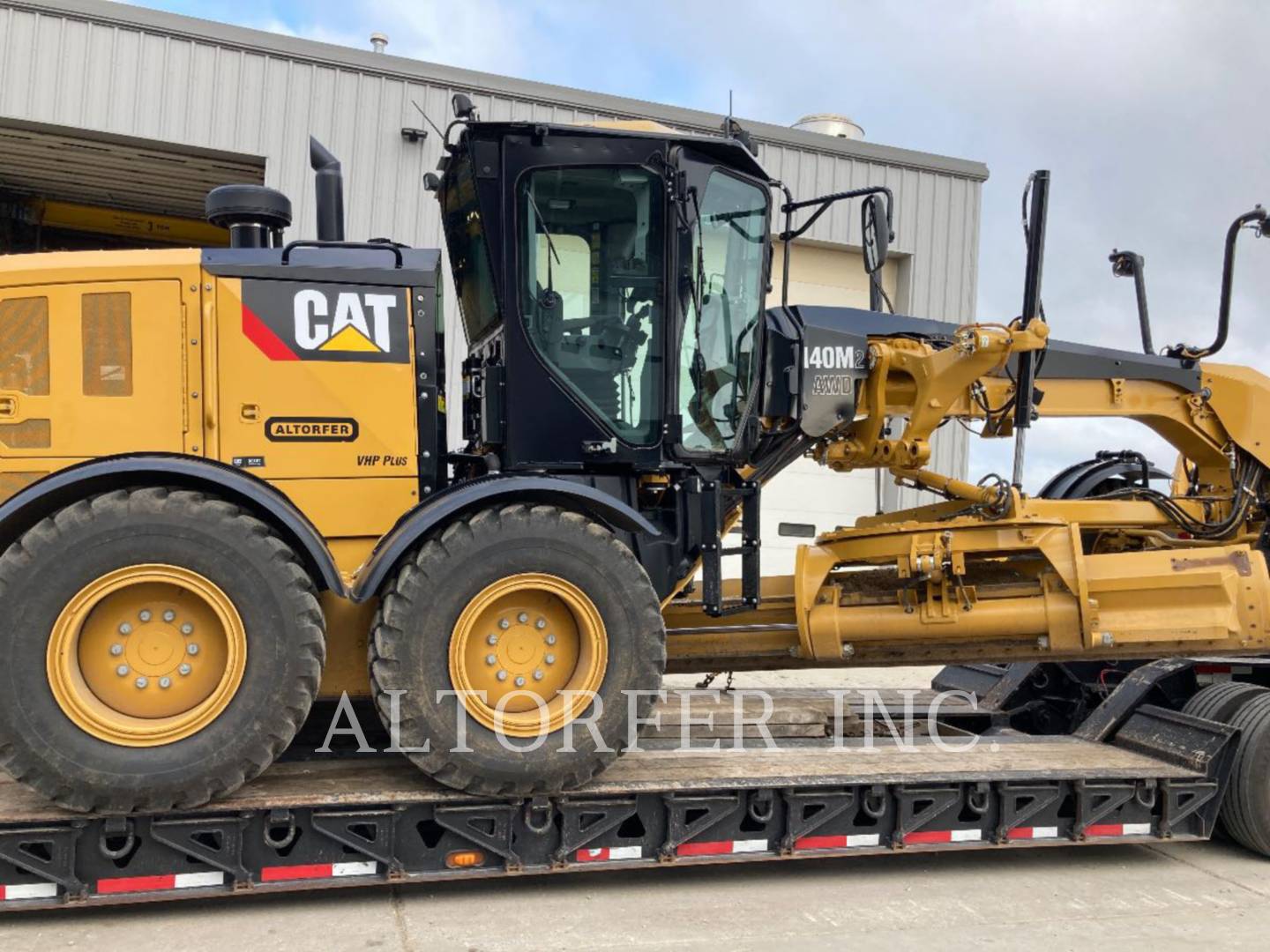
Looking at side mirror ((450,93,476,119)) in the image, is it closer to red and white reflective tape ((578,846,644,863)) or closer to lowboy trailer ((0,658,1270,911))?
lowboy trailer ((0,658,1270,911))

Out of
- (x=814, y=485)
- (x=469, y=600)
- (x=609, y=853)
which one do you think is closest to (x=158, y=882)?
(x=469, y=600)

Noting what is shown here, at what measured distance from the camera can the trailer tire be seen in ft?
18.2

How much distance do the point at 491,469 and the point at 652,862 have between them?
6.20 ft

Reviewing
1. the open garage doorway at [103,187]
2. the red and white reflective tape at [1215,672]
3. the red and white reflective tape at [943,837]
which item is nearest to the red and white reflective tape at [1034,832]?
the red and white reflective tape at [943,837]

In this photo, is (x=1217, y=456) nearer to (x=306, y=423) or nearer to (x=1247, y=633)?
(x=1247, y=633)

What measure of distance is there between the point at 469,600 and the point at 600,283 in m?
1.55

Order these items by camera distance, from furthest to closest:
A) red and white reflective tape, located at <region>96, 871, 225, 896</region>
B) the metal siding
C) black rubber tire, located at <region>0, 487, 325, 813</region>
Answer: the metal siding, red and white reflective tape, located at <region>96, 871, 225, 896</region>, black rubber tire, located at <region>0, 487, 325, 813</region>

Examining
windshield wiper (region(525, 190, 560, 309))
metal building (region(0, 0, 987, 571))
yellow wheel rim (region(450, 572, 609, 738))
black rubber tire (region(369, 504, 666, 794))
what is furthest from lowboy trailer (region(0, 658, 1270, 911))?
metal building (region(0, 0, 987, 571))

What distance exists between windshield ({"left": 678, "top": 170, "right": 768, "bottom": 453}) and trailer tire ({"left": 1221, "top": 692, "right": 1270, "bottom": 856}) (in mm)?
3080

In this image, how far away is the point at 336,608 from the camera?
15.4 ft

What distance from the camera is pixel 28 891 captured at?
4098 millimetres

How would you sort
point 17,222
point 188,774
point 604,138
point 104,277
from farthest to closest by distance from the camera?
point 17,222, point 604,138, point 104,277, point 188,774

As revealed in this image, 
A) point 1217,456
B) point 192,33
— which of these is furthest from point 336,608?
point 192,33

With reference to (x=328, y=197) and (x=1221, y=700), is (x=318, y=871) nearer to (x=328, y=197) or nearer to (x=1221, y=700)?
(x=328, y=197)
